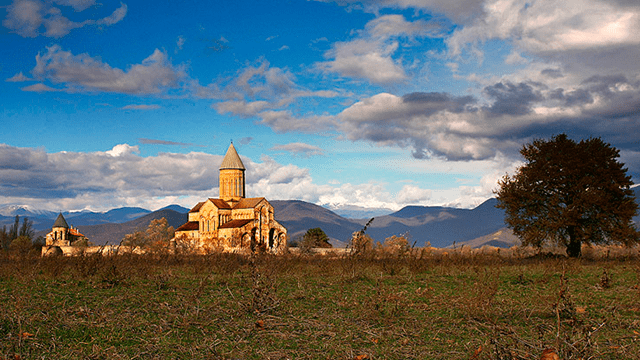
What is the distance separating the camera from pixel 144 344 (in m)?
6.23

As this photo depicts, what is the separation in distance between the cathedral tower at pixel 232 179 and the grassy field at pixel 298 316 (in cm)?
6708

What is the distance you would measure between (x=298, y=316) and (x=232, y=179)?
2909 inches

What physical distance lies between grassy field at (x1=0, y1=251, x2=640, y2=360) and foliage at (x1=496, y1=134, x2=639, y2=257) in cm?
1297

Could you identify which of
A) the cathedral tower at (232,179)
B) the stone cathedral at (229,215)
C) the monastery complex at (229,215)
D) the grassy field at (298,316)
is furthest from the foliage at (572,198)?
the cathedral tower at (232,179)

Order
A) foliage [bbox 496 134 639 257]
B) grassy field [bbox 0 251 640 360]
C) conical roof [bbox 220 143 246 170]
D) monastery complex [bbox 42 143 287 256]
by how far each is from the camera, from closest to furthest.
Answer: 1. grassy field [bbox 0 251 640 360]
2. foliage [bbox 496 134 639 257]
3. monastery complex [bbox 42 143 287 256]
4. conical roof [bbox 220 143 246 170]

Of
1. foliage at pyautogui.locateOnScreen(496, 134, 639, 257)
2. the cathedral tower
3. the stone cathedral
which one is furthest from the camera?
the cathedral tower

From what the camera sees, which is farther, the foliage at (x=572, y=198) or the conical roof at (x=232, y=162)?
the conical roof at (x=232, y=162)

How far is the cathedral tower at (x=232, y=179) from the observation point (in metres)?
80.1

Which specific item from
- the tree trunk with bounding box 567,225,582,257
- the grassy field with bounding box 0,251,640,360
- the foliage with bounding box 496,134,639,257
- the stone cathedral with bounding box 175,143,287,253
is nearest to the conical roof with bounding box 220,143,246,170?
the stone cathedral with bounding box 175,143,287,253

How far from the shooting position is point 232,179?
80.4 meters

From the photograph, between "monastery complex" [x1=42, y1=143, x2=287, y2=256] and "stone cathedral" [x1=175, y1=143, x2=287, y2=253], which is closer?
"monastery complex" [x1=42, y1=143, x2=287, y2=256]

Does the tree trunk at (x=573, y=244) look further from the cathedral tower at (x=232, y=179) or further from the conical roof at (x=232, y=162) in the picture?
the conical roof at (x=232, y=162)

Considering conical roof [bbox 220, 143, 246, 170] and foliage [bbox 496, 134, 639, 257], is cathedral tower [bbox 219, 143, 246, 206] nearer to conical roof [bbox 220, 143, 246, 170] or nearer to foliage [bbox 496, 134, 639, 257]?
conical roof [bbox 220, 143, 246, 170]

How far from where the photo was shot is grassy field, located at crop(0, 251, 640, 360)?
5926 millimetres
